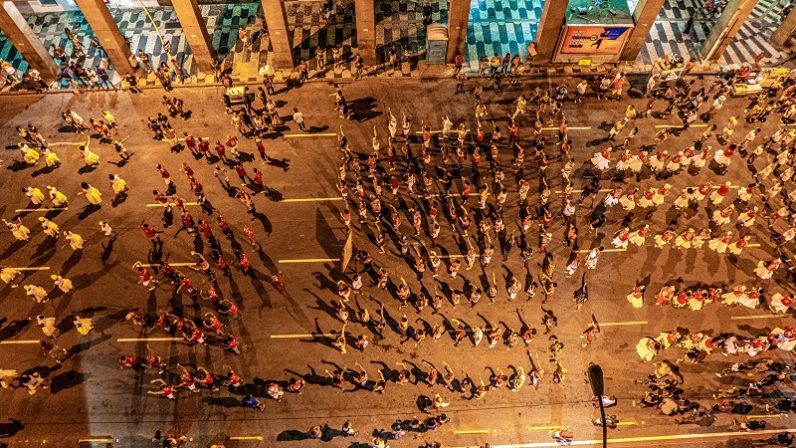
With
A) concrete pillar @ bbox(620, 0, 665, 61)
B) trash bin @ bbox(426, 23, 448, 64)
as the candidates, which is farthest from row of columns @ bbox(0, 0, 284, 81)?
concrete pillar @ bbox(620, 0, 665, 61)

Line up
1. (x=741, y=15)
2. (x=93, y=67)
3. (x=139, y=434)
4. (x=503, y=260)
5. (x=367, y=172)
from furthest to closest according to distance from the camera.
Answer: (x=93, y=67)
(x=741, y=15)
(x=367, y=172)
(x=503, y=260)
(x=139, y=434)

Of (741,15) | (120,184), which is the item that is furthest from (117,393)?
(741,15)

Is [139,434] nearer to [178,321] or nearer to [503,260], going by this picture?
[178,321]

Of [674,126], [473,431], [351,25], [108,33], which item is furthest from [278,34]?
[473,431]

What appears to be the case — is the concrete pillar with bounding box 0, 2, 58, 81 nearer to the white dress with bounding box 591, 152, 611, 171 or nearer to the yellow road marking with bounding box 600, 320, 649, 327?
the white dress with bounding box 591, 152, 611, 171

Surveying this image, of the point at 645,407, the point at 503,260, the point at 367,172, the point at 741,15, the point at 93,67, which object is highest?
the point at 741,15

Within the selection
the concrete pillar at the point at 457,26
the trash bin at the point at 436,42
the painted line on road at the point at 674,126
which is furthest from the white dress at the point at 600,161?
the trash bin at the point at 436,42

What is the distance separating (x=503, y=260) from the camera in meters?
26.0

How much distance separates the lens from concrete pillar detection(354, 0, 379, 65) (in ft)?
98.3

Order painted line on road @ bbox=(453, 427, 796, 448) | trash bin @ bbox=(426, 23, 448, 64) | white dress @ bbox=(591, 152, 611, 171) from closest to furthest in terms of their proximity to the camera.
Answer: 1. painted line on road @ bbox=(453, 427, 796, 448)
2. white dress @ bbox=(591, 152, 611, 171)
3. trash bin @ bbox=(426, 23, 448, 64)

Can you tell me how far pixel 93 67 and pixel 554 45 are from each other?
30.8m

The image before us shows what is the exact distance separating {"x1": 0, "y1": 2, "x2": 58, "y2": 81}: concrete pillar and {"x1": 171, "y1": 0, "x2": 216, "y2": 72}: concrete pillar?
30.5ft

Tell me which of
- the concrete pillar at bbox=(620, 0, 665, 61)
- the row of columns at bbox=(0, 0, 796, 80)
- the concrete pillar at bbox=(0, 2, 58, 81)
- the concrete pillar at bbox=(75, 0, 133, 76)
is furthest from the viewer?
the concrete pillar at bbox=(620, 0, 665, 61)

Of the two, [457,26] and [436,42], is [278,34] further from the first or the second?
[457,26]
